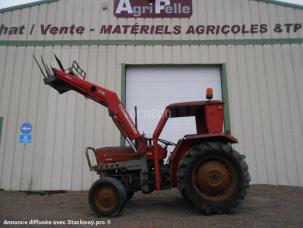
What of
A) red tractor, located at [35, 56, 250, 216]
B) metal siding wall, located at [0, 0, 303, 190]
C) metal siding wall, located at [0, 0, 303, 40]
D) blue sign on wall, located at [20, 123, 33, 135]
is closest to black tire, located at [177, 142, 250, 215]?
red tractor, located at [35, 56, 250, 216]

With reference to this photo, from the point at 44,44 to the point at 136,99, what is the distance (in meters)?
4.06

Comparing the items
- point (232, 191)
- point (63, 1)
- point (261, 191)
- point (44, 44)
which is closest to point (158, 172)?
point (232, 191)

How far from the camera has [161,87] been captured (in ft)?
37.0

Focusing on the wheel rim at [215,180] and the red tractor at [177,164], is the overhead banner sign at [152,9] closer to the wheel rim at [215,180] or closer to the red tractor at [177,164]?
the red tractor at [177,164]

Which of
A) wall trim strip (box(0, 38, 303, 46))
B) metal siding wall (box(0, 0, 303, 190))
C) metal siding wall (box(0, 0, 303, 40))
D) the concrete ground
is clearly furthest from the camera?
metal siding wall (box(0, 0, 303, 40))

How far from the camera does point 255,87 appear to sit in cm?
1104

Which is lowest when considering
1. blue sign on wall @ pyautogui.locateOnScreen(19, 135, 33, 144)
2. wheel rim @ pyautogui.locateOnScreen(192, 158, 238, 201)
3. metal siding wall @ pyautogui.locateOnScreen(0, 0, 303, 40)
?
wheel rim @ pyautogui.locateOnScreen(192, 158, 238, 201)

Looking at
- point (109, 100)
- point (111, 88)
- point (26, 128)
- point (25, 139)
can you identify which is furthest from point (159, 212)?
point (26, 128)

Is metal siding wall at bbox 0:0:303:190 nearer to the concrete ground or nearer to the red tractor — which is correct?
the concrete ground

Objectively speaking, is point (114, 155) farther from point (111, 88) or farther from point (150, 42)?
point (150, 42)

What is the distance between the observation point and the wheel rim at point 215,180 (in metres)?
5.91

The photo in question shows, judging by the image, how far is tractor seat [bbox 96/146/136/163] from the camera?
6773 millimetres

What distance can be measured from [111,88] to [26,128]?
10.8ft

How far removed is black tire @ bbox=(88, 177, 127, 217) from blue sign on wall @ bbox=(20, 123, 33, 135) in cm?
546
